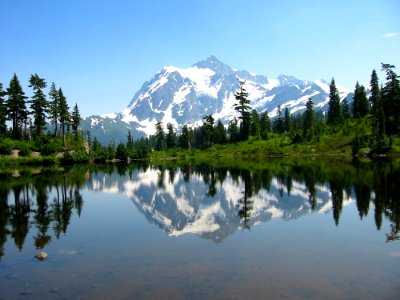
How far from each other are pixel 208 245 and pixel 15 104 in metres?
110

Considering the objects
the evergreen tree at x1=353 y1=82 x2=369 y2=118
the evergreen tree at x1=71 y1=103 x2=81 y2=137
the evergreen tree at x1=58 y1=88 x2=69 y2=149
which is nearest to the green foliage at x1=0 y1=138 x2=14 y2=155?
the evergreen tree at x1=58 y1=88 x2=69 y2=149

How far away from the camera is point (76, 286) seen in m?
15.8

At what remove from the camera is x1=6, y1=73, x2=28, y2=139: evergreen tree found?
373 ft

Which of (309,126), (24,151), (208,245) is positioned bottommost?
(208,245)

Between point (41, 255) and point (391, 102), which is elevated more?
point (391, 102)

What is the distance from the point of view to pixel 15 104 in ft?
375

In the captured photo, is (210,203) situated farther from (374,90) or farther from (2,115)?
(374,90)

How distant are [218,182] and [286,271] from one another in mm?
37758

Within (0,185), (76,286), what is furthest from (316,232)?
(0,185)

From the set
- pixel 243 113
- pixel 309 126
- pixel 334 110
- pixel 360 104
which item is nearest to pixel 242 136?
pixel 243 113

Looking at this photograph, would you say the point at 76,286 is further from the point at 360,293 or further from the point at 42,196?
the point at 42,196

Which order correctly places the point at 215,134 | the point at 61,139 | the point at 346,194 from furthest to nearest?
the point at 215,134 < the point at 61,139 < the point at 346,194

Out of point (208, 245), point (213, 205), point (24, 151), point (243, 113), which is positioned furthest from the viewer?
point (243, 113)

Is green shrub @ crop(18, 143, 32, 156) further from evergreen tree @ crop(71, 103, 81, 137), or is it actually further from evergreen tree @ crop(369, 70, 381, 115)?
evergreen tree @ crop(369, 70, 381, 115)
